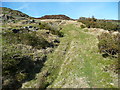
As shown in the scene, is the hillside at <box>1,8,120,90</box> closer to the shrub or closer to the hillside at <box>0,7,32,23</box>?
the shrub

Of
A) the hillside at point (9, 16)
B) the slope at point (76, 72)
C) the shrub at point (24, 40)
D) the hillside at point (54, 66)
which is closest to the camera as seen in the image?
the slope at point (76, 72)

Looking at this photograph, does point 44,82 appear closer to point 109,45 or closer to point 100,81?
point 100,81

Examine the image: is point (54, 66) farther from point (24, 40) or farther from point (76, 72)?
point (24, 40)

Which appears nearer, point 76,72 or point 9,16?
point 76,72

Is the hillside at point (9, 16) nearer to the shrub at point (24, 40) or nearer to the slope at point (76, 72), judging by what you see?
the shrub at point (24, 40)

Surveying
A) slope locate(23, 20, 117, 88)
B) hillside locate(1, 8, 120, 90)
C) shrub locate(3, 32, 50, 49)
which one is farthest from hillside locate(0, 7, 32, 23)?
slope locate(23, 20, 117, 88)

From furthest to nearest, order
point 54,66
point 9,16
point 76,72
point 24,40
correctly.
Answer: point 9,16
point 24,40
point 54,66
point 76,72

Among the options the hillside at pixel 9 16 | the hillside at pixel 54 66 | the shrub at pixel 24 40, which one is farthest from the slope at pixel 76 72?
the hillside at pixel 9 16

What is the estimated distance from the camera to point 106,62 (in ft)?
45.8

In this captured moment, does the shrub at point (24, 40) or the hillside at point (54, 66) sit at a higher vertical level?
the shrub at point (24, 40)

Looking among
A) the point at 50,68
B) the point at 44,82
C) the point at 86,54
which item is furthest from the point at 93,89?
the point at 86,54

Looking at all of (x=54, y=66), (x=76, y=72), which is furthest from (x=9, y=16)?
(x=76, y=72)

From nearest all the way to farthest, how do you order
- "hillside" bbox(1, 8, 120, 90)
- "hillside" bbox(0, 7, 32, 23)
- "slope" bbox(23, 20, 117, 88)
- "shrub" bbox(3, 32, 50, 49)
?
1. "slope" bbox(23, 20, 117, 88)
2. "hillside" bbox(1, 8, 120, 90)
3. "shrub" bbox(3, 32, 50, 49)
4. "hillside" bbox(0, 7, 32, 23)

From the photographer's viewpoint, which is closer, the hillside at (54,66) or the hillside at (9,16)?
the hillside at (54,66)
